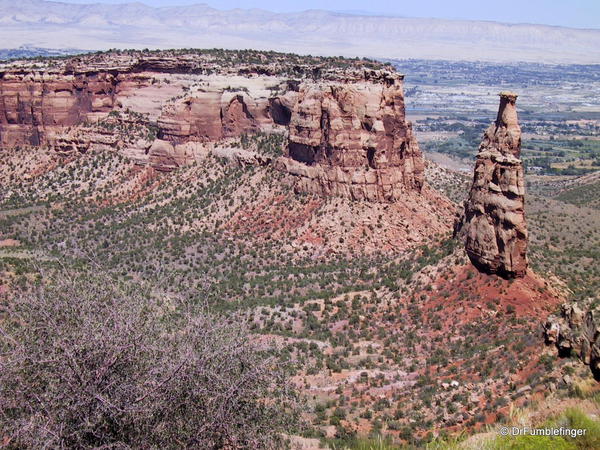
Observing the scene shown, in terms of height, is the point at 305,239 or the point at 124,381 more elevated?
the point at 124,381

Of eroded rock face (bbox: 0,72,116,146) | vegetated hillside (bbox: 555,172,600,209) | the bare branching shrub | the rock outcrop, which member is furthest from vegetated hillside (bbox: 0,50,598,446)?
vegetated hillside (bbox: 555,172,600,209)

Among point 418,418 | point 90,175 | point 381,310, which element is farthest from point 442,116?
point 418,418

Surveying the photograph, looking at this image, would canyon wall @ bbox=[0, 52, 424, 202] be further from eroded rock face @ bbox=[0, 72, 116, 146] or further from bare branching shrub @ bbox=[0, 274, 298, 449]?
bare branching shrub @ bbox=[0, 274, 298, 449]

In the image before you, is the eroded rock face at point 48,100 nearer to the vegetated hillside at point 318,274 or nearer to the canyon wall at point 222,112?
the canyon wall at point 222,112

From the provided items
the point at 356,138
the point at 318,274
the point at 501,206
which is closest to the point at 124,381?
the point at 501,206

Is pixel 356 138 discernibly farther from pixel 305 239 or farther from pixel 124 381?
pixel 124 381
